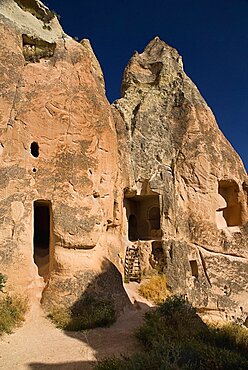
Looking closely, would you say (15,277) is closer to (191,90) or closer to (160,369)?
(160,369)

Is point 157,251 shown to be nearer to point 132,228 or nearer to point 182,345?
point 132,228

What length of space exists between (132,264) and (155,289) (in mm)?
1581

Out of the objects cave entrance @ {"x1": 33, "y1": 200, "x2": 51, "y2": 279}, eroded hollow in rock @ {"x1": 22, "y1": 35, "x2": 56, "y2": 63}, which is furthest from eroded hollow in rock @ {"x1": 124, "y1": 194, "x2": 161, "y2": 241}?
eroded hollow in rock @ {"x1": 22, "y1": 35, "x2": 56, "y2": 63}

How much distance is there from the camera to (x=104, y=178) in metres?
12.9

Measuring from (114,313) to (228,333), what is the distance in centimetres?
310

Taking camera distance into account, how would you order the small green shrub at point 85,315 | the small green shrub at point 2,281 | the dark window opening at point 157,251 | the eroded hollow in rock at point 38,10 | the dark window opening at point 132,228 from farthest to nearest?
1. the dark window opening at point 132,228
2. the dark window opening at point 157,251
3. the eroded hollow in rock at point 38,10
4. the small green shrub at point 85,315
5. the small green shrub at point 2,281

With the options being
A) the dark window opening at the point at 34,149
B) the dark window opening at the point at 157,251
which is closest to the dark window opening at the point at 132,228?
the dark window opening at the point at 157,251

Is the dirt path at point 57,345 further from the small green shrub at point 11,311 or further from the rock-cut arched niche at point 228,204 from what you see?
the rock-cut arched niche at point 228,204

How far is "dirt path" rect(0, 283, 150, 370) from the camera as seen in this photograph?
7297 millimetres

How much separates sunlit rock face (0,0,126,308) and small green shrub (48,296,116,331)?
0.47 meters

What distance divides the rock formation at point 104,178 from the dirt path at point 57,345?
3.25 feet

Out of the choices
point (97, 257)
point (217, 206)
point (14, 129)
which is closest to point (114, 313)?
point (97, 257)

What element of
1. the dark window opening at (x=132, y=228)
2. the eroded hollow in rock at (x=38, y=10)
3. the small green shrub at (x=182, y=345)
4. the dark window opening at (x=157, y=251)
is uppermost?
the eroded hollow in rock at (x=38, y=10)

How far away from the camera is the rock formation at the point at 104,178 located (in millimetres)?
11203
